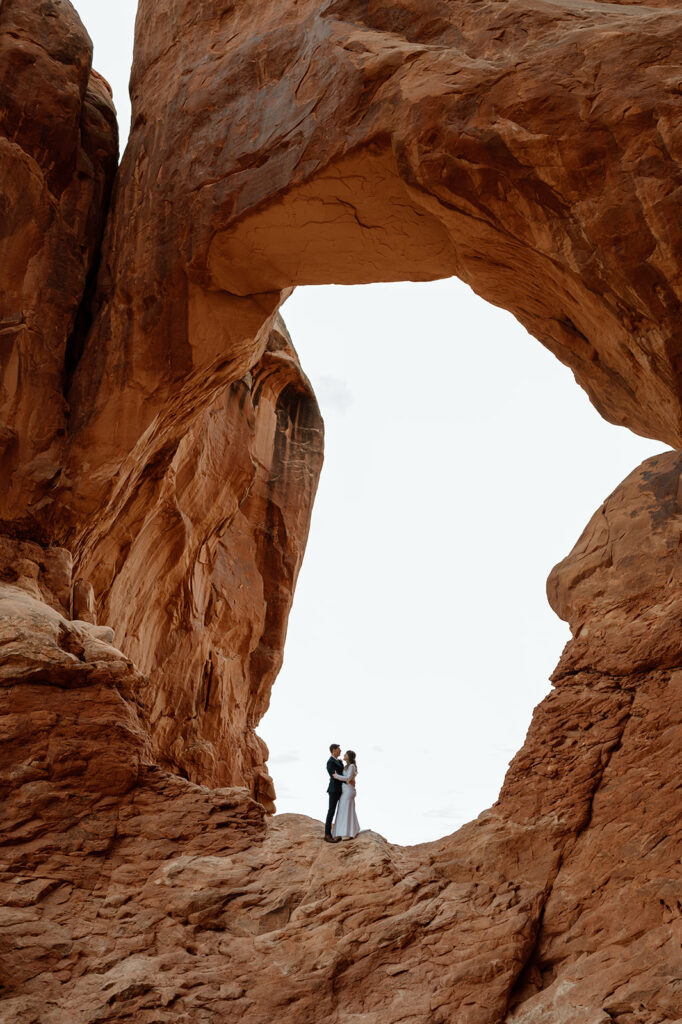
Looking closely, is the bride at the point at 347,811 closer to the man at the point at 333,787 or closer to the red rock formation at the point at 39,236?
the man at the point at 333,787

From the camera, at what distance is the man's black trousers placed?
30.9ft

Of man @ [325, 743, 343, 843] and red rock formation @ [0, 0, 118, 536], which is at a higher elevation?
red rock formation @ [0, 0, 118, 536]

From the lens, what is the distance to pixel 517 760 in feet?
28.6

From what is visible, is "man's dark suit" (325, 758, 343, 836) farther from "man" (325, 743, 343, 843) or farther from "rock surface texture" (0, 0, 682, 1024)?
"rock surface texture" (0, 0, 682, 1024)

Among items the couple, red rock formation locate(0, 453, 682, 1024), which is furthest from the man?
red rock formation locate(0, 453, 682, 1024)

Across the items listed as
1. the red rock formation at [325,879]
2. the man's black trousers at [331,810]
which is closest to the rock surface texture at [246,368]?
the red rock formation at [325,879]

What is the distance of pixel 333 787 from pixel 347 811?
0.46m

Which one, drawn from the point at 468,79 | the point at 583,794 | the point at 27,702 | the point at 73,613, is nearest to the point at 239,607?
the point at 73,613

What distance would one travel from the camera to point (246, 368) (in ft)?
42.6

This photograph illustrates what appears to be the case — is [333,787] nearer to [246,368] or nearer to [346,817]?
[346,817]

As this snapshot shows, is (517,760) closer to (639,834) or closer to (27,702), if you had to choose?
(639,834)

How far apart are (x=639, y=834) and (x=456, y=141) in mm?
6554

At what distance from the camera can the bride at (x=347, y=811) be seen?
9.49 metres

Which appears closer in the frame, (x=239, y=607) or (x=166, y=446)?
(x=166, y=446)
